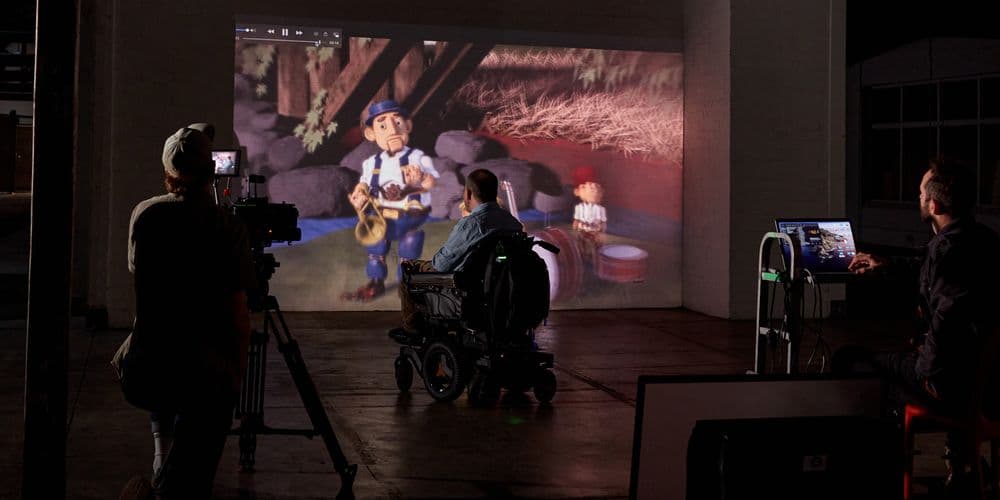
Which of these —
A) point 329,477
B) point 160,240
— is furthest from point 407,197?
point 160,240

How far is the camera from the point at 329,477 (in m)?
4.98

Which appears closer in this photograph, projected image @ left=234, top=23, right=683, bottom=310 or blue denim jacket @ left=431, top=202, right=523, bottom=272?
blue denim jacket @ left=431, top=202, right=523, bottom=272

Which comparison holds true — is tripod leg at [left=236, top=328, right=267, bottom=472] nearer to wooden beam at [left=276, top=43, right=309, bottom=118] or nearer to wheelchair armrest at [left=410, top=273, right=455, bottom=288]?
wheelchair armrest at [left=410, top=273, right=455, bottom=288]

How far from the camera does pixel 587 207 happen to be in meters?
11.7

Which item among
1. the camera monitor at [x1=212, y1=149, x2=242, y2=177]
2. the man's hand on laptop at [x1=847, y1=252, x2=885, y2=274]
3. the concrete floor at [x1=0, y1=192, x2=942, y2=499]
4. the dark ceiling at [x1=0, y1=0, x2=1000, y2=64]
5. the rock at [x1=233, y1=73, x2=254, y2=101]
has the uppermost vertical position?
the dark ceiling at [x1=0, y1=0, x2=1000, y2=64]

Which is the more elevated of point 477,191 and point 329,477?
point 477,191

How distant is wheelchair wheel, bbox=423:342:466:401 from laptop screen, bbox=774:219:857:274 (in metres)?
1.88

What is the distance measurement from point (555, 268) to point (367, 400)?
5106 millimetres

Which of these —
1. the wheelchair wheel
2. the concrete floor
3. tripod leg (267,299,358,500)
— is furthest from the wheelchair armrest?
tripod leg (267,299,358,500)

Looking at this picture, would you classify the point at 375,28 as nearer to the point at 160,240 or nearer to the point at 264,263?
the point at 264,263

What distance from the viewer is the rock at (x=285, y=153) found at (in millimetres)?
10914

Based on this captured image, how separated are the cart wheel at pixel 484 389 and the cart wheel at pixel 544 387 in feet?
0.73

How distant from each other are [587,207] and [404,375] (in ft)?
16.4

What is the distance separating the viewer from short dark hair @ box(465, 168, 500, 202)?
686 cm
